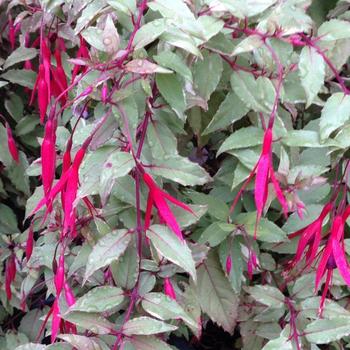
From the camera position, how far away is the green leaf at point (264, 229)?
879 mm

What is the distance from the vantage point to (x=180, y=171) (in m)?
0.75

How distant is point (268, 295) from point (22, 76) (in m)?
0.65

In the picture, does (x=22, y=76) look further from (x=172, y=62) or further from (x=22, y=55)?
(x=172, y=62)

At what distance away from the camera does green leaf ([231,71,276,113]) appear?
2.53 ft

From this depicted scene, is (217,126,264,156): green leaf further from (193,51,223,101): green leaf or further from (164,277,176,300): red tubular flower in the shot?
(164,277,176,300): red tubular flower

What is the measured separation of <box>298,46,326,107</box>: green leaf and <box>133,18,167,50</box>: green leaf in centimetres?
19

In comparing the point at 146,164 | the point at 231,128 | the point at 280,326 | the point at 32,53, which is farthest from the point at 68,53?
the point at 280,326

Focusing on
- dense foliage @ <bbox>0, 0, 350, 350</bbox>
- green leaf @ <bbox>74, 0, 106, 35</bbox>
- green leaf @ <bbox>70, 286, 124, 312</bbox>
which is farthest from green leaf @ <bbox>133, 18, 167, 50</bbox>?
green leaf @ <bbox>70, 286, 124, 312</bbox>

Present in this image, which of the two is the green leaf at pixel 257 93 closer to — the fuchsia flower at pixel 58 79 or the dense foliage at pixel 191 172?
the dense foliage at pixel 191 172

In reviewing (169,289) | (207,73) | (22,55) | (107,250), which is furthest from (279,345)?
(22,55)

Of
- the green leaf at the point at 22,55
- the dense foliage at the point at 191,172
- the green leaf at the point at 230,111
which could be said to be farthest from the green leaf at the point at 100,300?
the green leaf at the point at 22,55

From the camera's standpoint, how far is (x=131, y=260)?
79cm

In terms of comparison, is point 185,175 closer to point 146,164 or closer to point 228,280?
point 146,164

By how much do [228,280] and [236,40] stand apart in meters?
0.37
